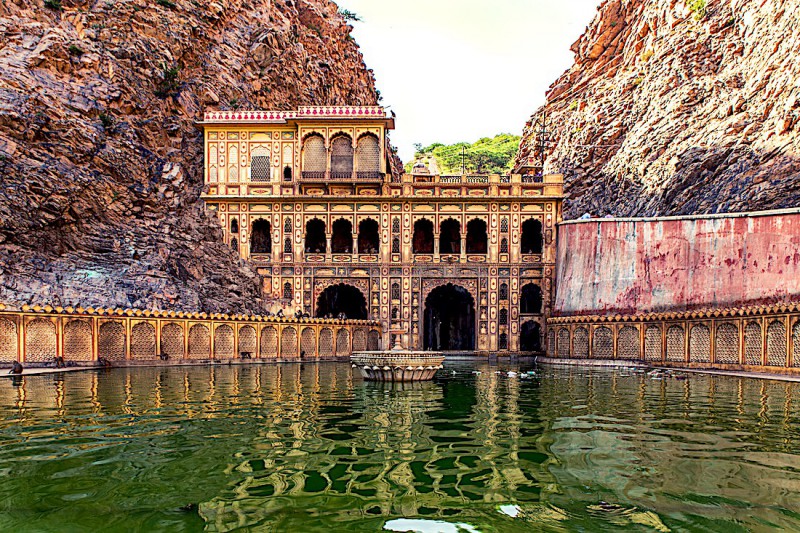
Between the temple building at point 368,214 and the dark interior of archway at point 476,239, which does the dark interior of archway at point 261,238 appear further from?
the dark interior of archway at point 476,239

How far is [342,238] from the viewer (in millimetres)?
44500

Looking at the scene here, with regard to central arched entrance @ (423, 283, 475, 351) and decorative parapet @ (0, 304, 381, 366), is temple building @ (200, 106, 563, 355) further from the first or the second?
central arched entrance @ (423, 283, 475, 351)

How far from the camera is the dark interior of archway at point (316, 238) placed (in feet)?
142

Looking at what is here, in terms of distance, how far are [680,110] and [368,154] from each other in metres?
23.7

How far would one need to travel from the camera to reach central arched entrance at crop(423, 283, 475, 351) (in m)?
49.5

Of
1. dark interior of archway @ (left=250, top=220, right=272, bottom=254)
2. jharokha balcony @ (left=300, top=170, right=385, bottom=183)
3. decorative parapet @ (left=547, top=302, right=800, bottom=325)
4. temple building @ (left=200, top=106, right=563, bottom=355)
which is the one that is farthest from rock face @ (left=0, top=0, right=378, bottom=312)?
decorative parapet @ (left=547, top=302, right=800, bottom=325)

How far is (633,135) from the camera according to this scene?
1969 inches

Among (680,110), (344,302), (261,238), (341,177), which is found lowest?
(344,302)

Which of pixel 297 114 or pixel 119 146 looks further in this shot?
pixel 297 114

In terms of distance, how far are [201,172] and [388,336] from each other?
17.2 meters

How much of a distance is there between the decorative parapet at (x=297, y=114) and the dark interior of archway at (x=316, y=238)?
24.4 feet

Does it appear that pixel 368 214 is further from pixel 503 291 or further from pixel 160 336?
pixel 160 336

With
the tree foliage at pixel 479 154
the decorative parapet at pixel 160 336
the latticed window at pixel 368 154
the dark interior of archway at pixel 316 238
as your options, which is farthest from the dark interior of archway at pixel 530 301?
the tree foliage at pixel 479 154

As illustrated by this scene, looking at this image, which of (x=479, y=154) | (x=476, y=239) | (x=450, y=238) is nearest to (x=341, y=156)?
(x=450, y=238)
